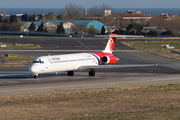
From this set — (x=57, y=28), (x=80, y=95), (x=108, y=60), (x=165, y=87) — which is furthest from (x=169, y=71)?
(x=57, y=28)

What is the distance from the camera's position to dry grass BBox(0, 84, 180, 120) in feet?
58.8

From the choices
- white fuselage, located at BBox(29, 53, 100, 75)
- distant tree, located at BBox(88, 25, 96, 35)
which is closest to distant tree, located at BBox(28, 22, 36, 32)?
distant tree, located at BBox(88, 25, 96, 35)

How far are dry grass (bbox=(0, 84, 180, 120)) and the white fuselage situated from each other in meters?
7.91

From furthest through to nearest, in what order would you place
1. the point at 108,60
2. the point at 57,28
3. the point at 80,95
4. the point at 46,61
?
the point at 57,28 < the point at 108,60 < the point at 46,61 < the point at 80,95

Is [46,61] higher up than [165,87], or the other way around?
[46,61]

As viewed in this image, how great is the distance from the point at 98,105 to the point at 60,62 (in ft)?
47.7

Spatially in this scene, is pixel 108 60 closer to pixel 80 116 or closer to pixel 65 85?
pixel 65 85

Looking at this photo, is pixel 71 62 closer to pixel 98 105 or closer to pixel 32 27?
pixel 98 105

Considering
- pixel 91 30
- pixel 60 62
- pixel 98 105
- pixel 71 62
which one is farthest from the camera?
pixel 91 30

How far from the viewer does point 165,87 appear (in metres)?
29.0

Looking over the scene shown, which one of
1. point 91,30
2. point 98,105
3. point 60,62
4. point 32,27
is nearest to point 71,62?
point 60,62

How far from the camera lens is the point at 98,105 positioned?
20.9m

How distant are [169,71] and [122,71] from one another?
274 inches

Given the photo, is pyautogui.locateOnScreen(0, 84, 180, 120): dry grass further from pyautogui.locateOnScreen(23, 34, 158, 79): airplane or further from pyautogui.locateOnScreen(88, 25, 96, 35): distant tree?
pyautogui.locateOnScreen(88, 25, 96, 35): distant tree
